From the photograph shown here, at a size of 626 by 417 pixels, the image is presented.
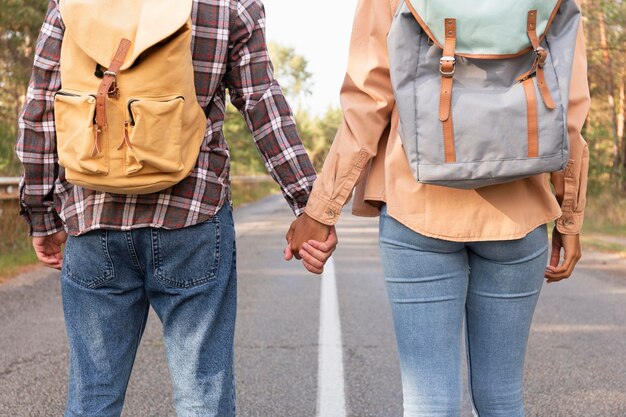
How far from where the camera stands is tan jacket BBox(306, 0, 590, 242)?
7.11 ft

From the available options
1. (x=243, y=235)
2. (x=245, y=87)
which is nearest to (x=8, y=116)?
(x=243, y=235)

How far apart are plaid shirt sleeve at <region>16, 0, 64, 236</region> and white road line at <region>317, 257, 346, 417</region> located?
2.31 meters

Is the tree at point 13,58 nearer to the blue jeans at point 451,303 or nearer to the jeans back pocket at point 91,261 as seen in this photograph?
the jeans back pocket at point 91,261

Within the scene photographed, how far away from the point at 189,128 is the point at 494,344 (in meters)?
1.03

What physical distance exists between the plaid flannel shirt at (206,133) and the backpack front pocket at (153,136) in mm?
135

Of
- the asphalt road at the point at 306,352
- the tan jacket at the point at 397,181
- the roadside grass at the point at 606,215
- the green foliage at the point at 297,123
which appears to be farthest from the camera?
the green foliage at the point at 297,123

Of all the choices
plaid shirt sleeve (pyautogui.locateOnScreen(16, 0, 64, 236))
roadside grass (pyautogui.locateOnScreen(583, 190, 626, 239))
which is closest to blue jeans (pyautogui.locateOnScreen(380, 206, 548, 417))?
plaid shirt sleeve (pyautogui.locateOnScreen(16, 0, 64, 236))

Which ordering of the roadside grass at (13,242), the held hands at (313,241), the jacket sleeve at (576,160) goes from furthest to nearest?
the roadside grass at (13,242), the held hands at (313,241), the jacket sleeve at (576,160)

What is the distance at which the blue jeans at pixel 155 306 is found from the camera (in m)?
2.23

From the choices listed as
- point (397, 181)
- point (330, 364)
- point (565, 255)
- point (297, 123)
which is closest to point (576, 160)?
point (565, 255)

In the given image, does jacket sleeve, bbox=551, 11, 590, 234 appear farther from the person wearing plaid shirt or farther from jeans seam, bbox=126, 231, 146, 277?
jeans seam, bbox=126, 231, 146, 277

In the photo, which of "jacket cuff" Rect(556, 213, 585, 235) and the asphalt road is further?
the asphalt road

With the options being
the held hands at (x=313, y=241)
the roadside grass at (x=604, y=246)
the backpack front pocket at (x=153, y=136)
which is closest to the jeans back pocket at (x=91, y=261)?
the backpack front pocket at (x=153, y=136)

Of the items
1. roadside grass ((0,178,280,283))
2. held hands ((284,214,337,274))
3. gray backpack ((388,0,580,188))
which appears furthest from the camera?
roadside grass ((0,178,280,283))
